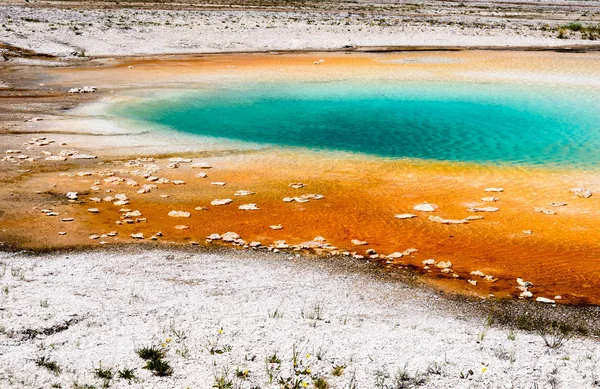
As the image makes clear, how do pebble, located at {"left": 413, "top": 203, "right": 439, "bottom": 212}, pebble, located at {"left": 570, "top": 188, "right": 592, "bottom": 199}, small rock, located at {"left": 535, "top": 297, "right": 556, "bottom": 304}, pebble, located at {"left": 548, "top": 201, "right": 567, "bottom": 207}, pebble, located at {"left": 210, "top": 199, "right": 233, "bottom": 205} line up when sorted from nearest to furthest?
small rock, located at {"left": 535, "top": 297, "right": 556, "bottom": 304}, pebble, located at {"left": 413, "top": 203, "right": 439, "bottom": 212}, pebble, located at {"left": 548, "top": 201, "right": 567, "bottom": 207}, pebble, located at {"left": 210, "top": 199, "right": 233, "bottom": 205}, pebble, located at {"left": 570, "top": 188, "right": 592, "bottom": 199}

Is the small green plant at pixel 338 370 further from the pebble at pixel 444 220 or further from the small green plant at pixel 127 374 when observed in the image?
the pebble at pixel 444 220

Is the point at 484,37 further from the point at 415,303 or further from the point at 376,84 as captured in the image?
the point at 415,303

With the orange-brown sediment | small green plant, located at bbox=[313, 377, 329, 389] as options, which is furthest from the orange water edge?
small green plant, located at bbox=[313, 377, 329, 389]

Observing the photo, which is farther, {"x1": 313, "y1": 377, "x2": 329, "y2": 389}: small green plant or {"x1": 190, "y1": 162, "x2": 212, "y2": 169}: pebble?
{"x1": 190, "y1": 162, "x2": 212, "y2": 169}: pebble

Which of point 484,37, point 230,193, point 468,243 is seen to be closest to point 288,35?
point 484,37

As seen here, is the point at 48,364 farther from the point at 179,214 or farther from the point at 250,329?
the point at 179,214

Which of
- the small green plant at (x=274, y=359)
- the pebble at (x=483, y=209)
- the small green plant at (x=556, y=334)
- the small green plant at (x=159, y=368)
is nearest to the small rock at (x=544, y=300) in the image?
the small green plant at (x=556, y=334)

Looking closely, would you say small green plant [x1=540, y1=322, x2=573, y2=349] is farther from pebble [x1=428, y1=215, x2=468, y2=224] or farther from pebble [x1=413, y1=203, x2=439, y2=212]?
pebble [x1=413, y1=203, x2=439, y2=212]
